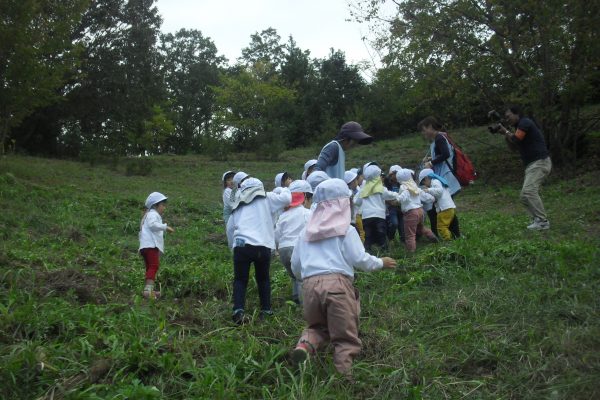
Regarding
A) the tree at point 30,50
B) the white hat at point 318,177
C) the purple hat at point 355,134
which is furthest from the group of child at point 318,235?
the tree at point 30,50

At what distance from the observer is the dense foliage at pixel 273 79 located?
1504 centimetres

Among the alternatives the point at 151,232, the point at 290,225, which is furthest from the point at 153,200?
the point at 290,225

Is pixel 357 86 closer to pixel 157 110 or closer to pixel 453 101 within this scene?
pixel 157 110

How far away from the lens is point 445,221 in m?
8.60

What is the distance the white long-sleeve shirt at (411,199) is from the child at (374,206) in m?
0.11

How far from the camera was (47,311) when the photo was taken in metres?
4.81

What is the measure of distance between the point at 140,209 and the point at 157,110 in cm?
2425

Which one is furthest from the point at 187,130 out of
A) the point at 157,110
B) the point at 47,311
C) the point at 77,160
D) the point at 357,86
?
the point at 47,311

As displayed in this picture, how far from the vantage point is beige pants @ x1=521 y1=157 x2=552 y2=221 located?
8367mm

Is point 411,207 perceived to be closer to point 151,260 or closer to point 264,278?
A: point 264,278

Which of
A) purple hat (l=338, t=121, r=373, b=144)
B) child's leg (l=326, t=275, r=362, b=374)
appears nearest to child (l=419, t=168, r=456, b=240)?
purple hat (l=338, t=121, r=373, b=144)

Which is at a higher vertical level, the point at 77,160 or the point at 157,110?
the point at 157,110

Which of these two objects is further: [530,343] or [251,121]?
[251,121]

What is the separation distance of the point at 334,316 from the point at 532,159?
555 cm
